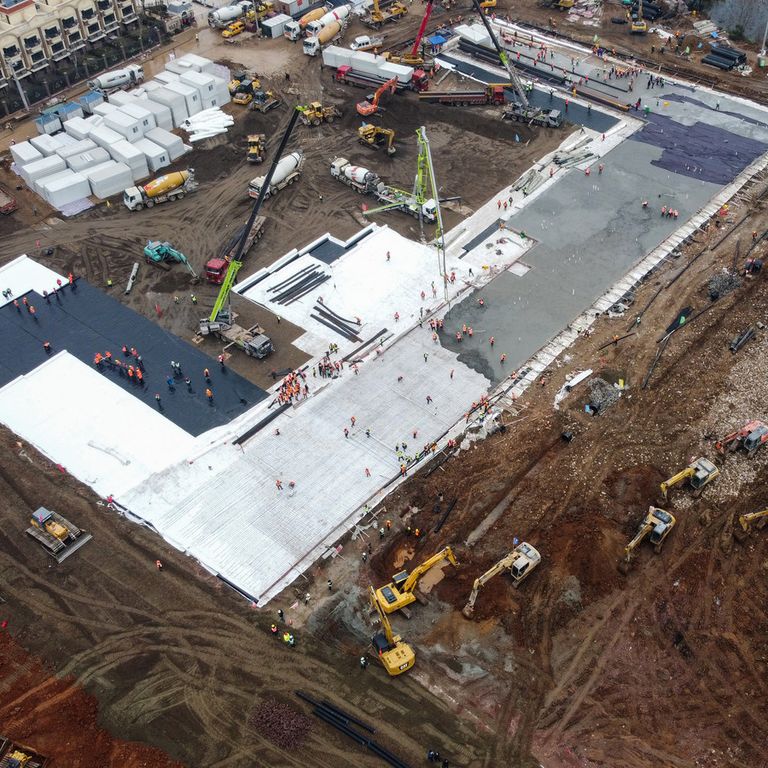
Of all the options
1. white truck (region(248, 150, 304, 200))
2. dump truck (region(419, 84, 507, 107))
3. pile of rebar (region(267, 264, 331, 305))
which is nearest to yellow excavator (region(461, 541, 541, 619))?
pile of rebar (region(267, 264, 331, 305))

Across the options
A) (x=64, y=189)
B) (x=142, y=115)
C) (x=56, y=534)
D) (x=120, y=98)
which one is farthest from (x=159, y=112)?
(x=56, y=534)

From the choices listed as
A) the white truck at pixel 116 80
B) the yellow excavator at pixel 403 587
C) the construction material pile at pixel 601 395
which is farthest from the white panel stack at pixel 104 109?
the yellow excavator at pixel 403 587

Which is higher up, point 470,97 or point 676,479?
point 470,97

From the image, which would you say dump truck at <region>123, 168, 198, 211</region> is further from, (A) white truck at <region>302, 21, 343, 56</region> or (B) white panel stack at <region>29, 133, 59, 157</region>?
(A) white truck at <region>302, 21, 343, 56</region>

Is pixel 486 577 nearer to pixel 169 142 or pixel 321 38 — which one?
pixel 169 142

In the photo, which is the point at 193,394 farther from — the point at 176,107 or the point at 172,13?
the point at 172,13

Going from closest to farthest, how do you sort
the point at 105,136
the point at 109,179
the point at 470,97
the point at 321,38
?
the point at 109,179 < the point at 105,136 < the point at 470,97 < the point at 321,38

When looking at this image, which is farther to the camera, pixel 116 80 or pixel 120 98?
pixel 116 80
